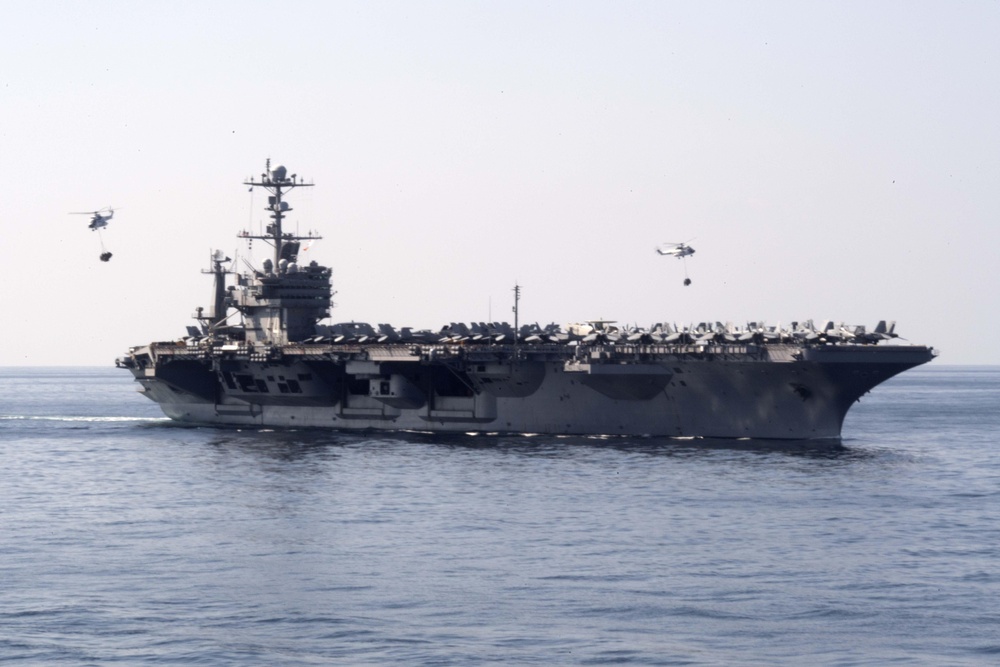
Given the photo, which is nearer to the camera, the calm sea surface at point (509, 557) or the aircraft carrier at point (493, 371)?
the calm sea surface at point (509, 557)

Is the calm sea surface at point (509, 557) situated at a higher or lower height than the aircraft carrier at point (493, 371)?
lower

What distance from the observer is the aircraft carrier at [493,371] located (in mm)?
37594

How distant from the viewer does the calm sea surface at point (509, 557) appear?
1659 centimetres

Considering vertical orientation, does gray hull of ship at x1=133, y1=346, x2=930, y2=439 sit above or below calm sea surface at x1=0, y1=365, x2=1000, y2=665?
above

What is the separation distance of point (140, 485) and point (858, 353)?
19.4m

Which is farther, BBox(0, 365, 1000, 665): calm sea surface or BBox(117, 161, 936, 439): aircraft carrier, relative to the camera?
BBox(117, 161, 936, 439): aircraft carrier

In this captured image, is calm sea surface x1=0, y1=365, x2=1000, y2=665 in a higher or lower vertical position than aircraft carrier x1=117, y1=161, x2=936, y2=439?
lower

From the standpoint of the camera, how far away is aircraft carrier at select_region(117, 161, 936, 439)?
37594 millimetres

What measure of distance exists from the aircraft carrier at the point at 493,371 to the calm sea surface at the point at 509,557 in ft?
→ 4.94

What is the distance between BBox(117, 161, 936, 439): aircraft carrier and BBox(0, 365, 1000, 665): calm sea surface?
4.94ft

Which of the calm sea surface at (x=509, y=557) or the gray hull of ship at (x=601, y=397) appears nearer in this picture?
the calm sea surface at (x=509, y=557)

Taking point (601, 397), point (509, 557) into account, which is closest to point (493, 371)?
point (601, 397)

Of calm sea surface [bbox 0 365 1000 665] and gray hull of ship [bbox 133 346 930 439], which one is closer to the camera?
calm sea surface [bbox 0 365 1000 665]

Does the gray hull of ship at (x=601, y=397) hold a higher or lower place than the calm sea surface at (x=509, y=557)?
higher
